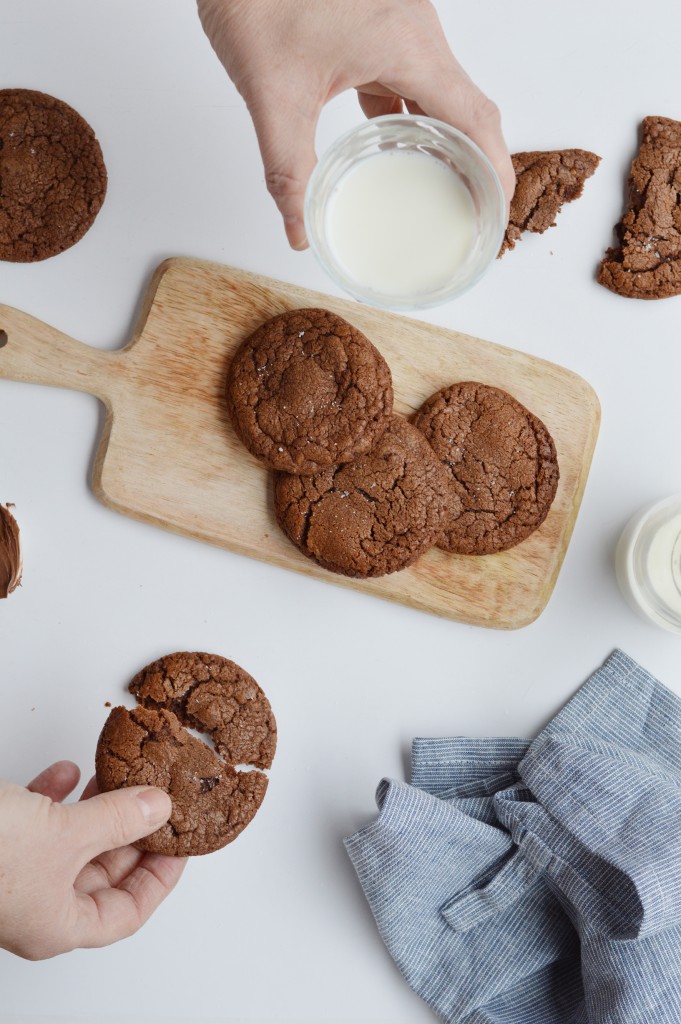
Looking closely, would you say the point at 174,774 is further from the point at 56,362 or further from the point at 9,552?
the point at 56,362

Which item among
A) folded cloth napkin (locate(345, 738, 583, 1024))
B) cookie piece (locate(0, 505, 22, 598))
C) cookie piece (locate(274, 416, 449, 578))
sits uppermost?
cookie piece (locate(274, 416, 449, 578))

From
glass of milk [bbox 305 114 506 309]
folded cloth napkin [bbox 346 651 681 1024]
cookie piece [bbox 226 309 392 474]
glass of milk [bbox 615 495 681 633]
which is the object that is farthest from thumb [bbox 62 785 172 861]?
glass of milk [bbox 615 495 681 633]

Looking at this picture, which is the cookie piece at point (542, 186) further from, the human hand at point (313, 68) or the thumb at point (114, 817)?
the thumb at point (114, 817)

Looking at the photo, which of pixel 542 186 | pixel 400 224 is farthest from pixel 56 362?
pixel 542 186

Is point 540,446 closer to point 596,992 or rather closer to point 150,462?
point 150,462

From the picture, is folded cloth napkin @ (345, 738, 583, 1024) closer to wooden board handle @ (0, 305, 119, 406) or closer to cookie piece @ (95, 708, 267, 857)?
cookie piece @ (95, 708, 267, 857)

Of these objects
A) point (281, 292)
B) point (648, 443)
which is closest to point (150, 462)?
point (281, 292)

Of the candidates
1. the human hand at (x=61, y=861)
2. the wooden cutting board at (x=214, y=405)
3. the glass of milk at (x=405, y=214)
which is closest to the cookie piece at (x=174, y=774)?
the human hand at (x=61, y=861)
